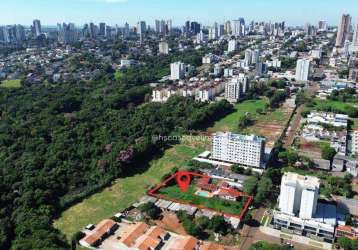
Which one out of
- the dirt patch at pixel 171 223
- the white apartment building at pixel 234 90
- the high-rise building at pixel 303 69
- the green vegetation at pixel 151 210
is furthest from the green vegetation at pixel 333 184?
the high-rise building at pixel 303 69

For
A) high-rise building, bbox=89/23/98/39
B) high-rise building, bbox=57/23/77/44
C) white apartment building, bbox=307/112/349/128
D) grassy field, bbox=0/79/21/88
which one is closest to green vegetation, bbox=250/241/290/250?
A: white apartment building, bbox=307/112/349/128

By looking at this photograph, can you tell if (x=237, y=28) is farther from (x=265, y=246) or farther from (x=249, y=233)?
(x=265, y=246)

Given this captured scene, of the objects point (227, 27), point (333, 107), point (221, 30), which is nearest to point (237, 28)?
point (221, 30)

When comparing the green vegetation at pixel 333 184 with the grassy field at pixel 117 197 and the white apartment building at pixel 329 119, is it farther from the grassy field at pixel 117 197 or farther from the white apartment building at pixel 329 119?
the white apartment building at pixel 329 119

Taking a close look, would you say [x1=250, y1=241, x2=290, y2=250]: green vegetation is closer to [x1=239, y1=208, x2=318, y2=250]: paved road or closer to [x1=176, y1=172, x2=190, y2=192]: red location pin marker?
[x1=239, y1=208, x2=318, y2=250]: paved road

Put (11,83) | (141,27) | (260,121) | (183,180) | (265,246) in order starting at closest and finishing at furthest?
1. (265,246)
2. (183,180)
3. (260,121)
4. (11,83)
5. (141,27)

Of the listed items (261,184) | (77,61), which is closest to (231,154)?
(261,184)
